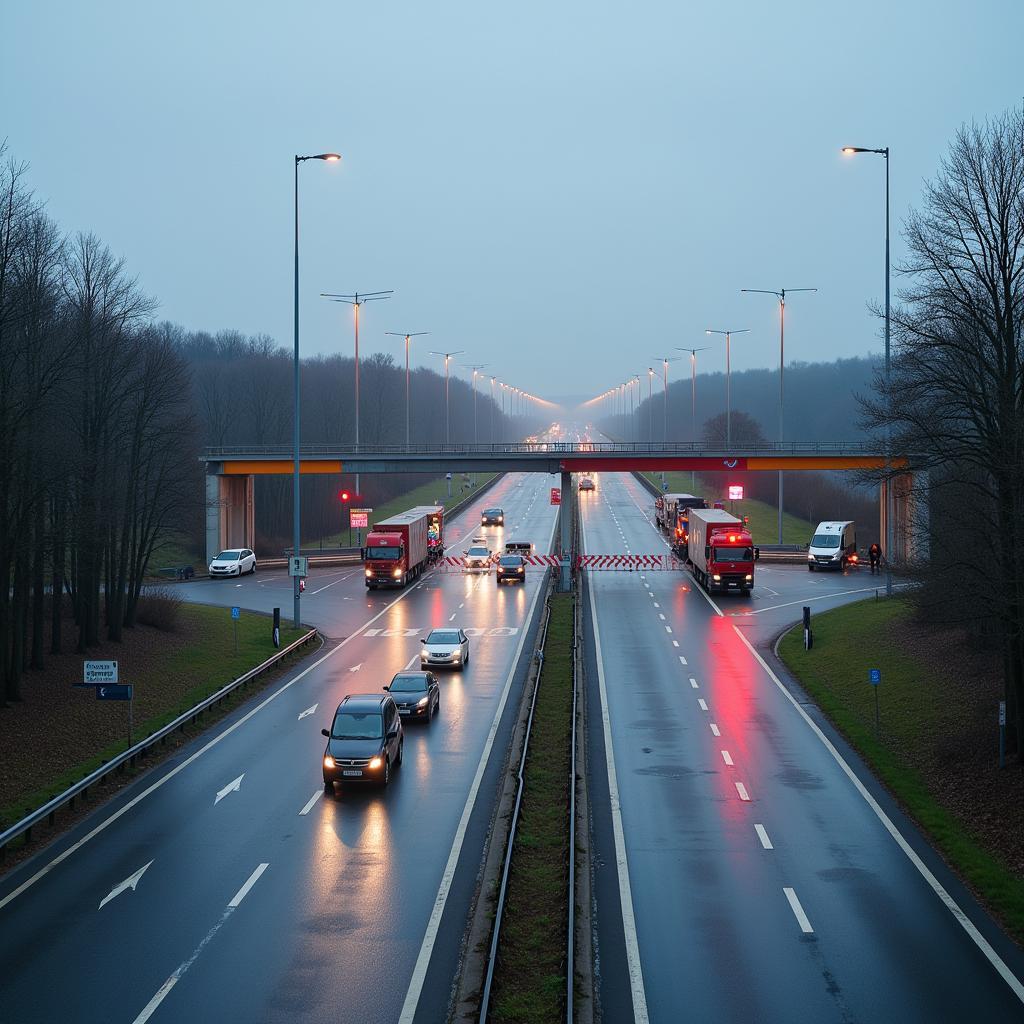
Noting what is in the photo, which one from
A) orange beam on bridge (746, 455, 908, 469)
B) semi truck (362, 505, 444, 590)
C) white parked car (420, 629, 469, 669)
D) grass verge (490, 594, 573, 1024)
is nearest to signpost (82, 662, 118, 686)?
grass verge (490, 594, 573, 1024)

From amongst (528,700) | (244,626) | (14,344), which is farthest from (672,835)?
(244,626)

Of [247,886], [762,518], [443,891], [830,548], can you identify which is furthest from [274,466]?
[443,891]

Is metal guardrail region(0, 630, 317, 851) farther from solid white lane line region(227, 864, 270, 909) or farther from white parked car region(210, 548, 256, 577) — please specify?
white parked car region(210, 548, 256, 577)

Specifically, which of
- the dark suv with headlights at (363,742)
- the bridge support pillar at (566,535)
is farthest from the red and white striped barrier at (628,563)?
the dark suv with headlights at (363,742)

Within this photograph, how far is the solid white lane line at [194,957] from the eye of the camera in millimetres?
13047

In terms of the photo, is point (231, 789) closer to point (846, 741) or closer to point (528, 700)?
point (528, 700)

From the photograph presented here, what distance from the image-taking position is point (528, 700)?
102 feet

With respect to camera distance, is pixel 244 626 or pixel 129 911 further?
pixel 244 626

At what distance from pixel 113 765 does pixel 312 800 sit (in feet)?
15.3

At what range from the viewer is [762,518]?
103 m

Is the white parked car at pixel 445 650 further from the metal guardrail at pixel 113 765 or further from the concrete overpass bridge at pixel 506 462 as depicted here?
the concrete overpass bridge at pixel 506 462

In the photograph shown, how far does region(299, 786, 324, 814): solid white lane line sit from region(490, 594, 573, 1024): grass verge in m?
4.00

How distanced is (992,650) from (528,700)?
13.5 m

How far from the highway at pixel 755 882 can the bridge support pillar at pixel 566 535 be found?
22638 mm
